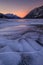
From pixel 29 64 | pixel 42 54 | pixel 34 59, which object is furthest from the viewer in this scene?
pixel 42 54

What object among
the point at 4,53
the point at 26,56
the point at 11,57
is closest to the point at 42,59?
the point at 26,56

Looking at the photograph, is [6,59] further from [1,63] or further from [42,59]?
[42,59]

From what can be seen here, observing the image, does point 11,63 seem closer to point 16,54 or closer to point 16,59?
point 16,59

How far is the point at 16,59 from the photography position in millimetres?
2463

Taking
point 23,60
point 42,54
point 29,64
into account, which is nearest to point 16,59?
point 23,60

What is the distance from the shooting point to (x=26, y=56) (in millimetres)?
2613

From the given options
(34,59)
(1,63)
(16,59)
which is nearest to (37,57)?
(34,59)

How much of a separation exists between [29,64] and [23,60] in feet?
0.52

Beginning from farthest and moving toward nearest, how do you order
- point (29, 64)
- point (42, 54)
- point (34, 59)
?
point (42, 54) < point (34, 59) < point (29, 64)

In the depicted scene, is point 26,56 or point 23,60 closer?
point 23,60

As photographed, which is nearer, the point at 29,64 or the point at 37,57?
the point at 29,64

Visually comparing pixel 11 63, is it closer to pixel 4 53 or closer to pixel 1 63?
pixel 1 63

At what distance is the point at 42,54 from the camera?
270 cm

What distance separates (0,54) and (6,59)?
0.27 meters
